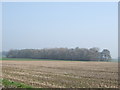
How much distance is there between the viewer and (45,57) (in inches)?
4099

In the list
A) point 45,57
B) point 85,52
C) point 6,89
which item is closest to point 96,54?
point 85,52

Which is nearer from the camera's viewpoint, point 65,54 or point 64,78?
point 64,78

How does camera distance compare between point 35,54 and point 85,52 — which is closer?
point 85,52

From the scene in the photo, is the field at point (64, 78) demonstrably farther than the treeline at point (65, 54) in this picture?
No

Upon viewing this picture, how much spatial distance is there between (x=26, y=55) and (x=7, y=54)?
10.5 m

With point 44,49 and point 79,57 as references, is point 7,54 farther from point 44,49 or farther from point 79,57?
point 79,57

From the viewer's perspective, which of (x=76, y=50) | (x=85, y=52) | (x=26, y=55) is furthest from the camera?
(x=26, y=55)

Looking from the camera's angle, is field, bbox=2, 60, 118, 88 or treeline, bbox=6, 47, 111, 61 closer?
field, bbox=2, 60, 118, 88

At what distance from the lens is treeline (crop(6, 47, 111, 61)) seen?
95062 mm

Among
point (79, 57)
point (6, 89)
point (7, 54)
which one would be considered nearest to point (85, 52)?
point (79, 57)

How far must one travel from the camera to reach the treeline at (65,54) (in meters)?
95.1

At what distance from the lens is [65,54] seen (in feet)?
324

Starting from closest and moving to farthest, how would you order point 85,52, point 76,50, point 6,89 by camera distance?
point 6,89
point 85,52
point 76,50

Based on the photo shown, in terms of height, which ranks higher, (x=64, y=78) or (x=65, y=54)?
(x=65, y=54)
